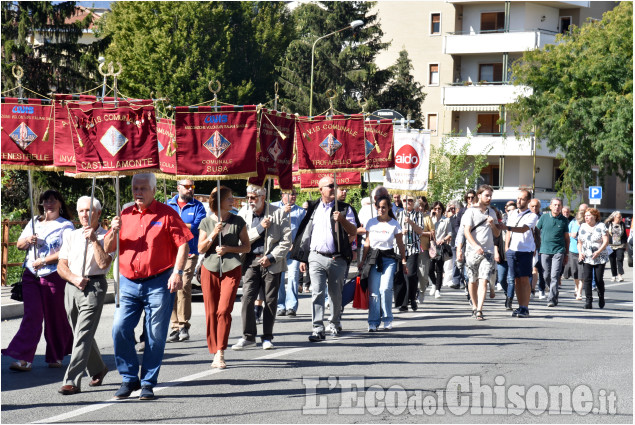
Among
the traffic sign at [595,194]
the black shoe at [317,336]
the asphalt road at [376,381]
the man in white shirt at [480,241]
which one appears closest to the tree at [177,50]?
the traffic sign at [595,194]

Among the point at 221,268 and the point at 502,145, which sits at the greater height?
the point at 502,145

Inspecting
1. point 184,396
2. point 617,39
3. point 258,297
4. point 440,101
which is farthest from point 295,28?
point 184,396

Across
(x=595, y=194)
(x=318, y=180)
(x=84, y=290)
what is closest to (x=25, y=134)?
(x=84, y=290)

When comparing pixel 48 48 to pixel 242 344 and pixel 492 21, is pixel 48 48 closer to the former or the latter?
pixel 492 21

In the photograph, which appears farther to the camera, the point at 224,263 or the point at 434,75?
the point at 434,75

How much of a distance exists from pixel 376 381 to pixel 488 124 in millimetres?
54714

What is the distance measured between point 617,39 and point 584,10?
18.1 metres

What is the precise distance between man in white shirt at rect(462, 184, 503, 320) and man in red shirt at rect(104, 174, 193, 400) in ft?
23.4

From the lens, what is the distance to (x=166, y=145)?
551 inches

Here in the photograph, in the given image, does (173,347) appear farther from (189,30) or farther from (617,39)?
(189,30)

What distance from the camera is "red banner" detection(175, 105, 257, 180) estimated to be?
11375 millimetres

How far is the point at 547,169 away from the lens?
206 ft

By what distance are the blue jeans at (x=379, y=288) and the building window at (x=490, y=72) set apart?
49.6 m

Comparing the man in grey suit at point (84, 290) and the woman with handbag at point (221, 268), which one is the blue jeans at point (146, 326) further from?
the woman with handbag at point (221, 268)
